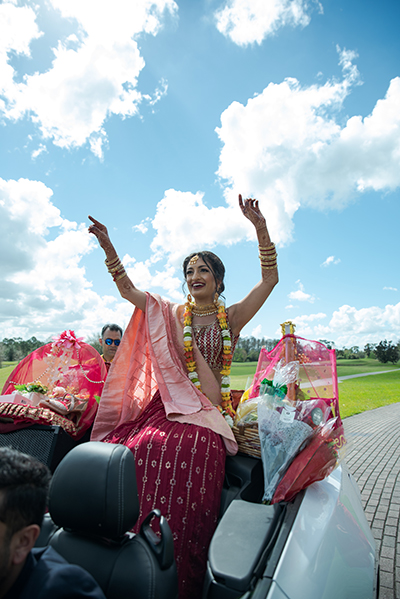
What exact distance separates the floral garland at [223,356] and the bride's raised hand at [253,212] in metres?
0.77

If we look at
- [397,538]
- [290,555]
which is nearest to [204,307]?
[290,555]

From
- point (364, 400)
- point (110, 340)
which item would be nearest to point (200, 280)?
point (110, 340)

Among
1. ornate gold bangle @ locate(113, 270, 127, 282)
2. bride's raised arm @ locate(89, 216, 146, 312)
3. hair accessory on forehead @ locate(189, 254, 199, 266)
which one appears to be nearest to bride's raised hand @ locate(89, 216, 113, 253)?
bride's raised arm @ locate(89, 216, 146, 312)

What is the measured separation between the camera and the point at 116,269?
310cm

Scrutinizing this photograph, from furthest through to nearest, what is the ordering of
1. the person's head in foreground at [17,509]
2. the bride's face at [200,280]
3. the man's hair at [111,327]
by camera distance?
the man's hair at [111,327] → the bride's face at [200,280] → the person's head in foreground at [17,509]

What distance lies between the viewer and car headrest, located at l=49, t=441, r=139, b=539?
1.29m

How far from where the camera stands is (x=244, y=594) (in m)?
1.30

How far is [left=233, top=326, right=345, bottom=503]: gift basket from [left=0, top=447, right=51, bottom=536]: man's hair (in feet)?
3.87

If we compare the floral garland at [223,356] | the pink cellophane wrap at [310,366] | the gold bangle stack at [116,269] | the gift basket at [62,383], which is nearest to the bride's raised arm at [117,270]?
the gold bangle stack at [116,269]

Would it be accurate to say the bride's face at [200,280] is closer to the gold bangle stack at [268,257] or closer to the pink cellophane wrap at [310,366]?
the gold bangle stack at [268,257]

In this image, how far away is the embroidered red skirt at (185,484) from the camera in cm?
190

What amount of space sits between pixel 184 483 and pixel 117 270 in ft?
5.73

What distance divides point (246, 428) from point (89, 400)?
1375 mm

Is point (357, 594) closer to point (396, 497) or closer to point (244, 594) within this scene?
point (244, 594)
